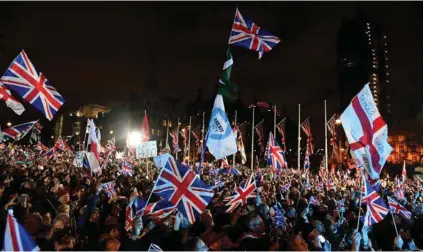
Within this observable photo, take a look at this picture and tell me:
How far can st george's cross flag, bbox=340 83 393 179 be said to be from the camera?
7675mm

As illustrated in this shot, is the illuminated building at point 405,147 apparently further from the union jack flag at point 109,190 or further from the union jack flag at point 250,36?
the union jack flag at point 109,190

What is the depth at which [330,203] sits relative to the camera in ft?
38.7

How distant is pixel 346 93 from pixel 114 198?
408ft

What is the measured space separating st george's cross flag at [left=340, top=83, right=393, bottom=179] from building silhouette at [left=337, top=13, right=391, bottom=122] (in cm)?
12187

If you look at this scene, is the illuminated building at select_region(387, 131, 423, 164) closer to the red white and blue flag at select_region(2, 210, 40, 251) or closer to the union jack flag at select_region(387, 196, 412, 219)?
the union jack flag at select_region(387, 196, 412, 219)

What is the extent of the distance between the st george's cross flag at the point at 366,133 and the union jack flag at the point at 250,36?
12.0 feet

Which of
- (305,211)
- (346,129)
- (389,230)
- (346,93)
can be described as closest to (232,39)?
(346,129)

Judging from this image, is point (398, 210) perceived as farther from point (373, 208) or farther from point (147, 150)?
point (147, 150)

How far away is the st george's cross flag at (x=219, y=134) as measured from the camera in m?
9.52

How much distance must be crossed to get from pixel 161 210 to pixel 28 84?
5.68 metres

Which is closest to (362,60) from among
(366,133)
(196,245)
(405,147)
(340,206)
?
(405,147)

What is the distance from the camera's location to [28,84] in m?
10.1

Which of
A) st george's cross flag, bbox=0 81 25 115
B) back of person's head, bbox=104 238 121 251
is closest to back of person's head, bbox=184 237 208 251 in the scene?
back of person's head, bbox=104 238 121 251

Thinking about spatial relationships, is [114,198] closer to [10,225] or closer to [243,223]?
[243,223]
